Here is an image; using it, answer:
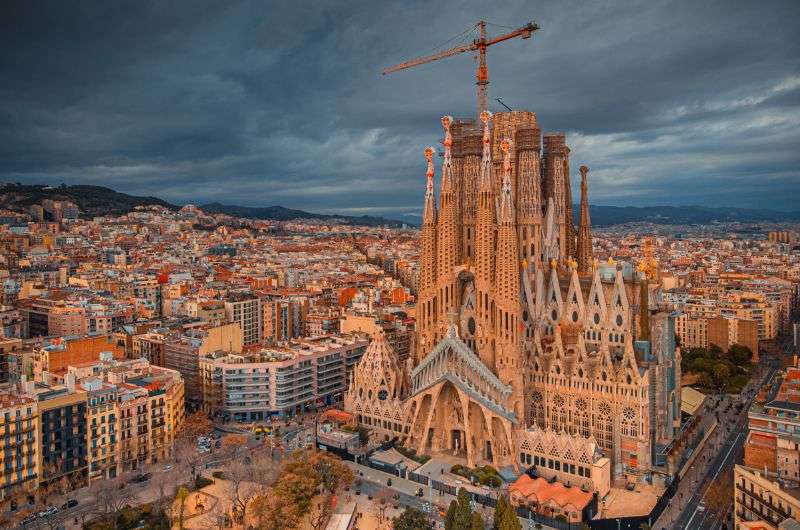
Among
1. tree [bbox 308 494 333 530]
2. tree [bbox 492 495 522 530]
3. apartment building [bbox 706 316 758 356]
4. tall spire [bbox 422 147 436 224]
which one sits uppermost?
tall spire [bbox 422 147 436 224]

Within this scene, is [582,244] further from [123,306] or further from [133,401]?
[123,306]

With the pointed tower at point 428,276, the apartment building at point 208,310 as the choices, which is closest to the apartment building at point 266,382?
the pointed tower at point 428,276

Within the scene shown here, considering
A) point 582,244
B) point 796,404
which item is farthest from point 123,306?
point 796,404

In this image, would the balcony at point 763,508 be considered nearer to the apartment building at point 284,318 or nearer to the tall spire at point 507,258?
the tall spire at point 507,258

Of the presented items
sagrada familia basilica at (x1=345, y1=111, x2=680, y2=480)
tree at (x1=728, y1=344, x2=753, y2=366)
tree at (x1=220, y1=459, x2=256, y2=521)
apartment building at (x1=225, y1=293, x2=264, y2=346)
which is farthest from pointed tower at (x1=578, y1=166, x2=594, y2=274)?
apartment building at (x1=225, y1=293, x2=264, y2=346)

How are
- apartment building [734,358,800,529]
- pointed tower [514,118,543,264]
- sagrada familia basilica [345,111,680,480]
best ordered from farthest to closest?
pointed tower [514,118,543,264] < sagrada familia basilica [345,111,680,480] < apartment building [734,358,800,529]

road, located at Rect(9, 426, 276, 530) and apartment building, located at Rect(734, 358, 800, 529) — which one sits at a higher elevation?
apartment building, located at Rect(734, 358, 800, 529)

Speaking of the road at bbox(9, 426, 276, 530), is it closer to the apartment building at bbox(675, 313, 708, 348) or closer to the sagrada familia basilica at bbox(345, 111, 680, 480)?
the sagrada familia basilica at bbox(345, 111, 680, 480)

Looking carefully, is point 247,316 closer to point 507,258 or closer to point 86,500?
point 86,500
